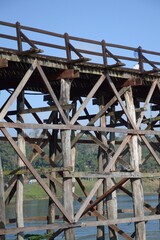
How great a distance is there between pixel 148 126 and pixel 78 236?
13240 mm

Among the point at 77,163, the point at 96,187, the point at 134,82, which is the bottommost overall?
the point at 96,187

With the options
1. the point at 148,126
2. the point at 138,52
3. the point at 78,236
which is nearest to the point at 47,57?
the point at 138,52

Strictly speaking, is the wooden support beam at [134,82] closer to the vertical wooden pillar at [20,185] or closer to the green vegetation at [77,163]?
the vertical wooden pillar at [20,185]

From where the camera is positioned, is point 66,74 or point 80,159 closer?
point 66,74

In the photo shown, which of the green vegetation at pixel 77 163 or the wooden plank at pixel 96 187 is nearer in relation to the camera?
the wooden plank at pixel 96 187

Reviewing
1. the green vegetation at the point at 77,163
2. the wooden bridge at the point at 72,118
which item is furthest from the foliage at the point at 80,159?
the wooden bridge at the point at 72,118

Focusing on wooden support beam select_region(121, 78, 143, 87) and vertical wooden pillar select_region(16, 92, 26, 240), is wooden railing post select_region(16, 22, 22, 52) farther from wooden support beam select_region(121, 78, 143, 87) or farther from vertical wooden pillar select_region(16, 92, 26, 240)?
wooden support beam select_region(121, 78, 143, 87)

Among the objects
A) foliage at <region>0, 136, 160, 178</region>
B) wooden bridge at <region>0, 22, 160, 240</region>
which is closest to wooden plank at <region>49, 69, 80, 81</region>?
wooden bridge at <region>0, 22, 160, 240</region>

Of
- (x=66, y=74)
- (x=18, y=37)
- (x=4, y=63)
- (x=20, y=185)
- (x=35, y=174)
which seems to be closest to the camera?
(x=4, y=63)

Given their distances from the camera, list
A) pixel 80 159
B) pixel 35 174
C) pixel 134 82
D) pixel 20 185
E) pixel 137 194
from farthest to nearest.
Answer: pixel 80 159 < pixel 134 82 < pixel 137 194 < pixel 20 185 < pixel 35 174

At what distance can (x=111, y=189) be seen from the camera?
15.7 metres

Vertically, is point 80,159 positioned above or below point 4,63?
below

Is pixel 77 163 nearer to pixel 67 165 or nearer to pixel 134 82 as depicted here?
pixel 134 82

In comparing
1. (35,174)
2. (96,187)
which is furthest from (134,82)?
(35,174)
